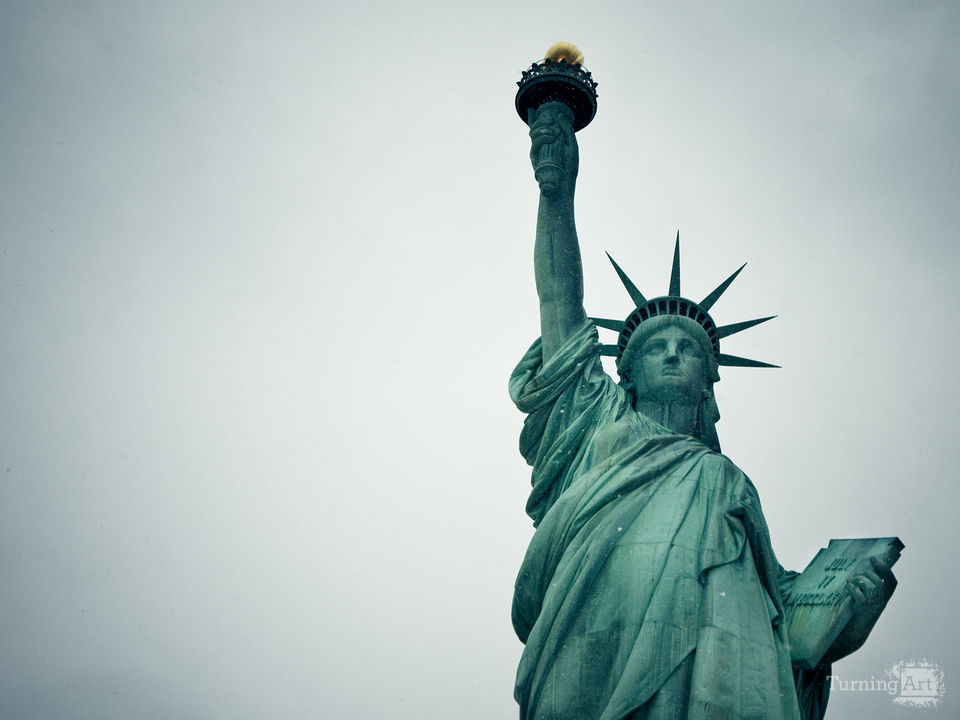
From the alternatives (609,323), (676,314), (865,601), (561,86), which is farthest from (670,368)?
(561,86)

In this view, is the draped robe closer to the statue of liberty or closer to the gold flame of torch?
the statue of liberty

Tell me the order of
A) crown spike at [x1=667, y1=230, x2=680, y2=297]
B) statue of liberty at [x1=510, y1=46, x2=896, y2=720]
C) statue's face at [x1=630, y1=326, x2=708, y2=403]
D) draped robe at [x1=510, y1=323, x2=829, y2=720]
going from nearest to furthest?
1. draped robe at [x1=510, y1=323, x2=829, y2=720]
2. statue of liberty at [x1=510, y1=46, x2=896, y2=720]
3. statue's face at [x1=630, y1=326, x2=708, y2=403]
4. crown spike at [x1=667, y1=230, x2=680, y2=297]

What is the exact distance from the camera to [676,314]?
960cm

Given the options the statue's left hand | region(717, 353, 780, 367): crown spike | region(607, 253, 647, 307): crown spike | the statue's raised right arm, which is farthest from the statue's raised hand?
the statue's left hand

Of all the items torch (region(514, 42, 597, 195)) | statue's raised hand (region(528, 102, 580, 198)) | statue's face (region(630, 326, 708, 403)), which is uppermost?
torch (region(514, 42, 597, 195))

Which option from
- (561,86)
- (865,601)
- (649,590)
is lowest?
(649,590)

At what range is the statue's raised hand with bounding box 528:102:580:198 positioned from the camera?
968 centimetres

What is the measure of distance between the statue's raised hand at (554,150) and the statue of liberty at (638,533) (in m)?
0.02

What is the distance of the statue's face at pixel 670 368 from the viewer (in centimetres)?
924

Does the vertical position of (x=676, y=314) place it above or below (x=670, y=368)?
above

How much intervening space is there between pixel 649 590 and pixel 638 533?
0.53m

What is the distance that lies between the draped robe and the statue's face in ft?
1.44

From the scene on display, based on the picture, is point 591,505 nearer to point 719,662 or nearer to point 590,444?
point 590,444

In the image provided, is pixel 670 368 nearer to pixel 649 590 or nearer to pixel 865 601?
pixel 649 590
